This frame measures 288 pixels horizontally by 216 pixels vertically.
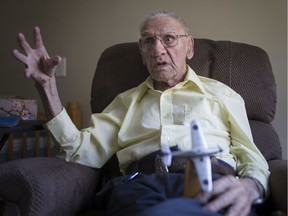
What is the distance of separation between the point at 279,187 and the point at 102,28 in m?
1.40

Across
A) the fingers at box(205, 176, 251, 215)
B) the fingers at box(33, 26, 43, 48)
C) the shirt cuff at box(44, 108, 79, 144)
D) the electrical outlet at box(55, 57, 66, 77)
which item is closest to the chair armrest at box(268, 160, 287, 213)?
the fingers at box(205, 176, 251, 215)

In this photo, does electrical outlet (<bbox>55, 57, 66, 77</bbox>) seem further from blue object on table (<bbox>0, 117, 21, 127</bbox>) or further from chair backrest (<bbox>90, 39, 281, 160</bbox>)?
blue object on table (<bbox>0, 117, 21, 127</bbox>)

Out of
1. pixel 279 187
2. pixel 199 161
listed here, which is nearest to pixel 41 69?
pixel 199 161

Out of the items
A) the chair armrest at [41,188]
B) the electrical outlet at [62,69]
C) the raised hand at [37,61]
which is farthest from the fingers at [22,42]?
the electrical outlet at [62,69]

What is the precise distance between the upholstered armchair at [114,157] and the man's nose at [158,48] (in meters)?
0.21

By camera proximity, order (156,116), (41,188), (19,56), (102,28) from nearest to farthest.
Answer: (41,188) < (19,56) < (156,116) < (102,28)

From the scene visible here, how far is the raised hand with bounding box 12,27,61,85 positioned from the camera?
101 cm

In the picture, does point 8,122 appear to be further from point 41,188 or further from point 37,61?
point 41,188

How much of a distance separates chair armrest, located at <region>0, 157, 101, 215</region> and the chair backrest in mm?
441

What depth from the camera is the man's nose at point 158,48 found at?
1125 millimetres

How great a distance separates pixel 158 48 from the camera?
113cm

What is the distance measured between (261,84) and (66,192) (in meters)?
0.84

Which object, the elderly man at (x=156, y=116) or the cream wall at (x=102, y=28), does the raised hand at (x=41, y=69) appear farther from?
the cream wall at (x=102, y=28)

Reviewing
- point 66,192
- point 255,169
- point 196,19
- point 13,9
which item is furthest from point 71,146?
point 13,9
